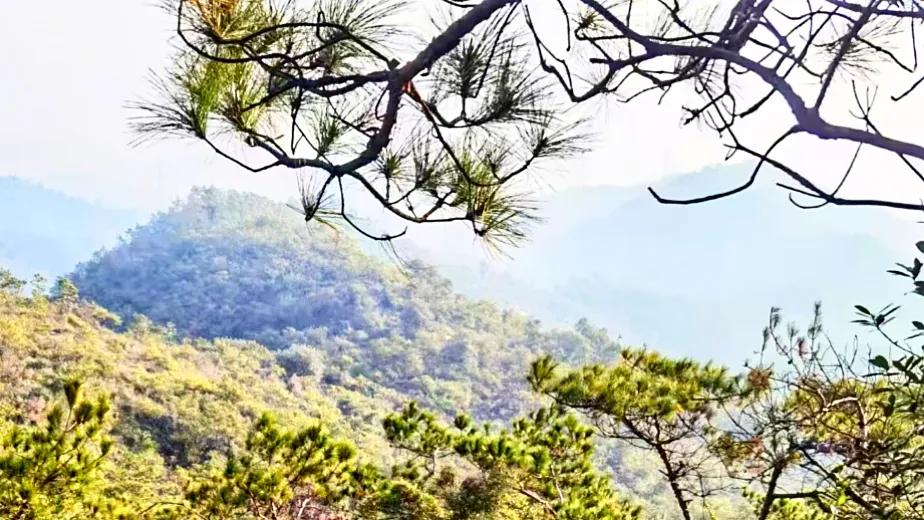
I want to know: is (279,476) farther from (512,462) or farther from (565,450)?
(565,450)

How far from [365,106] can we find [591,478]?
1.53 m

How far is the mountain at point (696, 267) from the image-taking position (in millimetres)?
39125

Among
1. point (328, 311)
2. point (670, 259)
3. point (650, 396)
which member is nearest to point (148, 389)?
point (650, 396)

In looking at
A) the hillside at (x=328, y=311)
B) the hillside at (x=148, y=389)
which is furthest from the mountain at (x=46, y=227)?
the hillside at (x=148, y=389)

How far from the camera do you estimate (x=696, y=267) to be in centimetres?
4738

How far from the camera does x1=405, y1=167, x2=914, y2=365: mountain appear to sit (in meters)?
39.1

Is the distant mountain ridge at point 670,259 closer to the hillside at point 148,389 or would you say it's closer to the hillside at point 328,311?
the hillside at point 328,311

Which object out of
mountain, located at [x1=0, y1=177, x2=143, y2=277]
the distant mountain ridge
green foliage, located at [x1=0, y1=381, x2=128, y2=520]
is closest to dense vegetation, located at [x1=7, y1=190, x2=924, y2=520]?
green foliage, located at [x1=0, y1=381, x2=128, y2=520]

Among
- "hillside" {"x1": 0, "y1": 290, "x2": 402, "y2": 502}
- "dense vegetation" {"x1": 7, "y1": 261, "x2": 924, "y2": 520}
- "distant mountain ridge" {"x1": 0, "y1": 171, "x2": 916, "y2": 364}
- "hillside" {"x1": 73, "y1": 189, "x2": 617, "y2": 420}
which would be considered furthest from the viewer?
"distant mountain ridge" {"x1": 0, "y1": 171, "x2": 916, "y2": 364}

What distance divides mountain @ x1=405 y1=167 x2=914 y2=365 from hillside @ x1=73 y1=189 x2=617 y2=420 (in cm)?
1360

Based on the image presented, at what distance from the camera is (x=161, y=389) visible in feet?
31.4

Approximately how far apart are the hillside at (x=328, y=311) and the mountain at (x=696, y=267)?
13.6 meters

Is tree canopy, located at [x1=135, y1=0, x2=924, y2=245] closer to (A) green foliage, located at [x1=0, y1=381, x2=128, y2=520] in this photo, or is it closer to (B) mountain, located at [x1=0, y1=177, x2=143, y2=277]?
(A) green foliage, located at [x1=0, y1=381, x2=128, y2=520]

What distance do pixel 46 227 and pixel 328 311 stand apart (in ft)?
73.8
